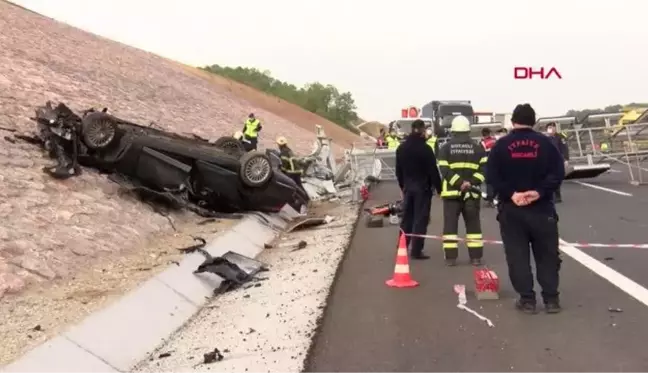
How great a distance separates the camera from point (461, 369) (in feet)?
18.1

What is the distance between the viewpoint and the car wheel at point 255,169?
14211mm

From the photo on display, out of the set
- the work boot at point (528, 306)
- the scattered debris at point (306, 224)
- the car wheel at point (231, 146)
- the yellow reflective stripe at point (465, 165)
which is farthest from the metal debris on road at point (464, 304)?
the scattered debris at point (306, 224)

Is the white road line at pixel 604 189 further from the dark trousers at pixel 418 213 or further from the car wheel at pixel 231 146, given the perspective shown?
the dark trousers at pixel 418 213

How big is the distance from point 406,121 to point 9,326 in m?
27.8

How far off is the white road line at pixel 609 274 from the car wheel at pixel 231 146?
6.38 metres

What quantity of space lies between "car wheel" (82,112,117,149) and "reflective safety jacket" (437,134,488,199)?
241 inches

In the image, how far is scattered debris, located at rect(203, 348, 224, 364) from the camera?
6.13 m

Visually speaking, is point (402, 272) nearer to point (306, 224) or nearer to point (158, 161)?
point (158, 161)

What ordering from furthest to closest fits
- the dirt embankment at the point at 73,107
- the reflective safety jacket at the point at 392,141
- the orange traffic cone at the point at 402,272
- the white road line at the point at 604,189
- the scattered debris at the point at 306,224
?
the reflective safety jacket at the point at 392,141, the white road line at the point at 604,189, the scattered debris at the point at 306,224, the dirt embankment at the point at 73,107, the orange traffic cone at the point at 402,272

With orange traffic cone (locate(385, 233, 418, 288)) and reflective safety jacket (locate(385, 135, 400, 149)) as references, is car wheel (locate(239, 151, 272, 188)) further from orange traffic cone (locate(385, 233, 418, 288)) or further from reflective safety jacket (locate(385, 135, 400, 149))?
reflective safety jacket (locate(385, 135, 400, 149))

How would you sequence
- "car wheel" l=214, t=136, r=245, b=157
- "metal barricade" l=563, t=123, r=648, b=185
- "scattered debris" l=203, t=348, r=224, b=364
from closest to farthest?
"scattered debris" l=203, t=348, r=224, b=364, "car wheel" l=214, t=136, r=245, b=157, "metal barricade" l=563, t=123, r=648, b=185

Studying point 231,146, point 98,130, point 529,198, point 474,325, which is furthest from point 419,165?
point 231,146

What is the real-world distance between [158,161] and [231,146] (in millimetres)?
2301

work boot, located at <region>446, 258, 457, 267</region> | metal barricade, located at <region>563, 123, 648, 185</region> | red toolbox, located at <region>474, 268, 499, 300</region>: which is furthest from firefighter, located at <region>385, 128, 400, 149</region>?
red toolbox, located at <region>474, 268, 499, 300</region>
